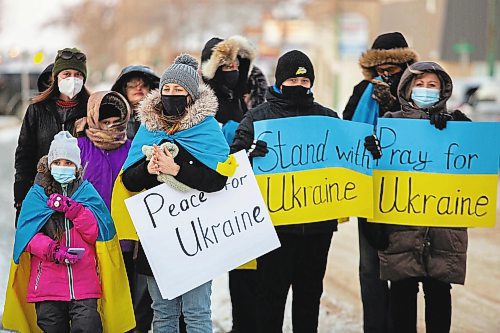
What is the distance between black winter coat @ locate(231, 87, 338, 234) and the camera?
536cm

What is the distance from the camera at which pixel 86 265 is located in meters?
5.05

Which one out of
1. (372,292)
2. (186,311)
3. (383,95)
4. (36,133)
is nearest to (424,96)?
(383,95)

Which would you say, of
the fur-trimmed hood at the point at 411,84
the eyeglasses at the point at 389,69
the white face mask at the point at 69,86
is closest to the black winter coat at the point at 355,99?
the eyeglasses at the point at 389,69

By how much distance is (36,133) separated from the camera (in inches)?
227

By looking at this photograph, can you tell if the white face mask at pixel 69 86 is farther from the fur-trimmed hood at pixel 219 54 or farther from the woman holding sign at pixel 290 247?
the woman holding sign at pixel 290 247

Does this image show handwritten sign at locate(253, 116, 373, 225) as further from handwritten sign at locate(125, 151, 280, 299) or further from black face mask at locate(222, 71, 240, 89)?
black face mask at locate(222, 71, 240, 89)

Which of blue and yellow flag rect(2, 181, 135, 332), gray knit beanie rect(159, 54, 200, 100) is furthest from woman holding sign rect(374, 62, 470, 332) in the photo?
blue and yellow flag rect(2, 181, 135, 332)

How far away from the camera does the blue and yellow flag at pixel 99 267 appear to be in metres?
5.03

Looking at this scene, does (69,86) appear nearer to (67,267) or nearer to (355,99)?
(67,267)

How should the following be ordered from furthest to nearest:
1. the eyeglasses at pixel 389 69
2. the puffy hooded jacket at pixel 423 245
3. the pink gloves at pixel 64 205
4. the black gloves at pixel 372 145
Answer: the eyeglasses at pixel 389 69
the black gloves at pixel 372 145
the puffy hooded jacket at pixel 423 245
the pink gloves at pixel 64 205

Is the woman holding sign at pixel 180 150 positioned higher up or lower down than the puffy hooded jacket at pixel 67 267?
higher up

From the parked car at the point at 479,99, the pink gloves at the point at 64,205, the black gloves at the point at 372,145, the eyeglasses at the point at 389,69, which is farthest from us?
the parked car at the point at 479,99

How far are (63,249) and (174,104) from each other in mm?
1044

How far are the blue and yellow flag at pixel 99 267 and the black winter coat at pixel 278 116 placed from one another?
0.91 m
